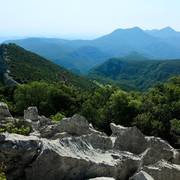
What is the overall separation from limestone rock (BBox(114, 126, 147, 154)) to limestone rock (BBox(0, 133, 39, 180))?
843 cm

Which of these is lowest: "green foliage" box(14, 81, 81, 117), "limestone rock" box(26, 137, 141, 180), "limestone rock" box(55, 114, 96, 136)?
"green foliage" box(14, 81, 81, 117)

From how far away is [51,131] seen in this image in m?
20.4

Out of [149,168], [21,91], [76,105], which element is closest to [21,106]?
[21,91]

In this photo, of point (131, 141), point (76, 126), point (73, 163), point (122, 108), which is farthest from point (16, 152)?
point (122, 108)

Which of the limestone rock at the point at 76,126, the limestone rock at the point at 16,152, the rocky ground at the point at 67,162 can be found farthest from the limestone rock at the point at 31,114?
the limestone rock at the point at 16,152

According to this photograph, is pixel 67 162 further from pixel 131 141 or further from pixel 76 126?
pixel 76 126

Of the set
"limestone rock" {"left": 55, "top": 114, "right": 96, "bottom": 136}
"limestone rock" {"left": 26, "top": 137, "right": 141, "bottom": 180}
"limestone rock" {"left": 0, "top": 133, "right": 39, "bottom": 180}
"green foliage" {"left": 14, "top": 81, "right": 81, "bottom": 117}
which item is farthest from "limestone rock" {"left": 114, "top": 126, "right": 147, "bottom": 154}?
"green foliage" {"left": 14, "top": 81, "right": 81, "bottom": 117}

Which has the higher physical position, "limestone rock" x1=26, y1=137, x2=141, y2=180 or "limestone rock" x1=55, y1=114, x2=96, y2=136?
"limestone rock" x1=26, y1=137, x2=141, y2=180

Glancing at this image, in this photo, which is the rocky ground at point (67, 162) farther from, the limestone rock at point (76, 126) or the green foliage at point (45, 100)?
the green foliage at point (45, 100)

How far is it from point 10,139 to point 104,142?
29.3ft

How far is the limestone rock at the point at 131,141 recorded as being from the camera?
51.3ft

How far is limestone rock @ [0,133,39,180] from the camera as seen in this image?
9180 millimetres

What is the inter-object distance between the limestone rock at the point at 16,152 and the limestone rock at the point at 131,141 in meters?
8.43

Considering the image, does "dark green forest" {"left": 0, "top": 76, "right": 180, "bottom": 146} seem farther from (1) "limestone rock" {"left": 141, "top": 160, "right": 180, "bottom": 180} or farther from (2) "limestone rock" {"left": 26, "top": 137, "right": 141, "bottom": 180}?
(2) "limestone rock" {"left": 26, "top": 137, "right": 141, "bottom": 180}
